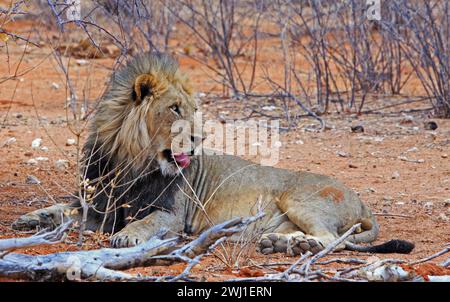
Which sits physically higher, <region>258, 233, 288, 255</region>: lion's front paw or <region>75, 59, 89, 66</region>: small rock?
<region>75, 59, 89, 66</region>: small rock

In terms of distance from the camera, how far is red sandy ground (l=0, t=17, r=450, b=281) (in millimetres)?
5738

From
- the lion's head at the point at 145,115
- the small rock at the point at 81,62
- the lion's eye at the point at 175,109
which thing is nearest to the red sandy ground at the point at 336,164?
the lion's head at the point at 145,115

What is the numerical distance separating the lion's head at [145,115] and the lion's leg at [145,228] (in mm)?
278

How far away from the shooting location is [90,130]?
5914mm

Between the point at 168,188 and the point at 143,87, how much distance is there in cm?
65

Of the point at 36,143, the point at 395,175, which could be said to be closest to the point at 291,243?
the point at 395,175

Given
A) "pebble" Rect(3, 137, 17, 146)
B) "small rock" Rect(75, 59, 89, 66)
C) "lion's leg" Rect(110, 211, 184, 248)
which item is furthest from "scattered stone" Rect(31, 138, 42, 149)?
"small rock" Rect(75, 59, 89, 66)

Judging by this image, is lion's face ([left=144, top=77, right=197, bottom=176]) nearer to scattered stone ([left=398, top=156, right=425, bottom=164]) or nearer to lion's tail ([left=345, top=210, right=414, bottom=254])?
lion's tail ([left=345, top=210, right=414, bottom=254])

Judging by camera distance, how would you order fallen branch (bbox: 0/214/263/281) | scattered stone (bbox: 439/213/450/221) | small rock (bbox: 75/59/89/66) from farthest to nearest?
small rock (bbox: 75/59/89/66), scattered stone (bbox: 439/213/450/221), fallen branch (bbox: 0/214/263/281)

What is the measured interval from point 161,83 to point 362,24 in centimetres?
459

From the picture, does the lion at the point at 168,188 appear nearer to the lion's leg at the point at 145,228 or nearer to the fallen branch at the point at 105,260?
the lion's leg at the point at 145,228

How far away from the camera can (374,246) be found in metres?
5.59

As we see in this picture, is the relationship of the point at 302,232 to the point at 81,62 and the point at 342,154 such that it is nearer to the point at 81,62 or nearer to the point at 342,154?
the point at 342,154
